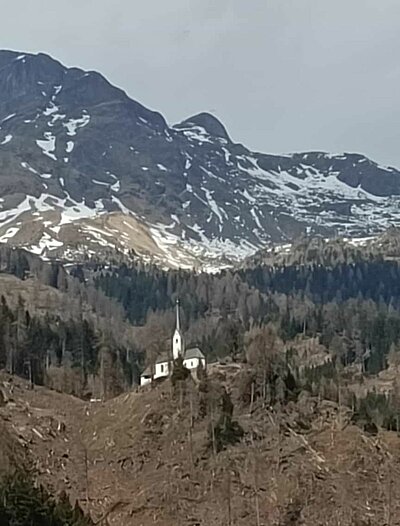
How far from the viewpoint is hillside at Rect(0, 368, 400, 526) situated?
83.1 metres

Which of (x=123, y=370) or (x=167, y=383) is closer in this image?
(x=167, y=383)

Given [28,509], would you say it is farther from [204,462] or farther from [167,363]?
[167,363]

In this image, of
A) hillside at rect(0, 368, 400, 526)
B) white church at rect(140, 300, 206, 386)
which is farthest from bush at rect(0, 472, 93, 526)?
white church at rect(140, 300, 206, 386)

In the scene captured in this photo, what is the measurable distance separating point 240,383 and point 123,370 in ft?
162

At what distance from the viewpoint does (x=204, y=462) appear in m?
90.4

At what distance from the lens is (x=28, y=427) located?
315 feet

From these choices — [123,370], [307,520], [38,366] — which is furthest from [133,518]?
[123,370]

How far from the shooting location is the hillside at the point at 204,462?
3270 inches

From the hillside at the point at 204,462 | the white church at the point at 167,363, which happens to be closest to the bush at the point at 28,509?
the hillside at the point at 204,462

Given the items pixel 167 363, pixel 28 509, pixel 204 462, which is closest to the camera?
pixel 28 509

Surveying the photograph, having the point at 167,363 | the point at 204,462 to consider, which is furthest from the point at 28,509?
the point at 167,363

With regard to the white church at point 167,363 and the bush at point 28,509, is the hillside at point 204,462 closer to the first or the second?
the white church at point 167,363

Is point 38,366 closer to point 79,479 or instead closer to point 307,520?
point 79,479

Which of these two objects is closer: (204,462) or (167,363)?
(204,462)
